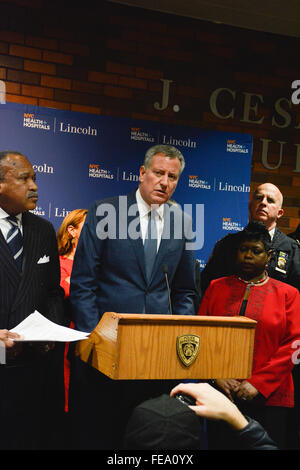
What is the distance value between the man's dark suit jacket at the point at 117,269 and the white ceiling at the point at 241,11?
272 cm

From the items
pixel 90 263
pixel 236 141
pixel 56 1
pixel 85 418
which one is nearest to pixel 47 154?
pixel 56 1

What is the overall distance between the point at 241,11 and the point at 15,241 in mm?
3219

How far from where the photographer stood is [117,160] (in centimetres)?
425

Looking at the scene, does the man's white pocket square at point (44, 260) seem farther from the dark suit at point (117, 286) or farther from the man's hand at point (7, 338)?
the man's hand at point (7, 338)

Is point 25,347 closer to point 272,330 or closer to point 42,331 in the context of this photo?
point 42,331

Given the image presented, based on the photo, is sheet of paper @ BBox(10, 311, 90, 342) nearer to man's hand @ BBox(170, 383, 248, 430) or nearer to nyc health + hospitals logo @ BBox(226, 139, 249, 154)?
man's hand @ BBox(170, 383, 248, 430)

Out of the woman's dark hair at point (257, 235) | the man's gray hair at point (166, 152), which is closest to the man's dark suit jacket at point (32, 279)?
the man's gray hair at point (166, 152)

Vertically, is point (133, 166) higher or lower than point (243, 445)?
higher

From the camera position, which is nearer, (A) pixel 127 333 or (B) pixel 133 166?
(A) pixel 127 333

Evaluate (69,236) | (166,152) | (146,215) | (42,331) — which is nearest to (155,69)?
(69,236)

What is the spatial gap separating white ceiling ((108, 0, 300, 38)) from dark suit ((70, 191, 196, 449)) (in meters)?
2.65

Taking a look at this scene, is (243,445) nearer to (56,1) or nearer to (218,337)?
(218,337)

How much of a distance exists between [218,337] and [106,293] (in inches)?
24.5

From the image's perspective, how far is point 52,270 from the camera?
7.94 feet
